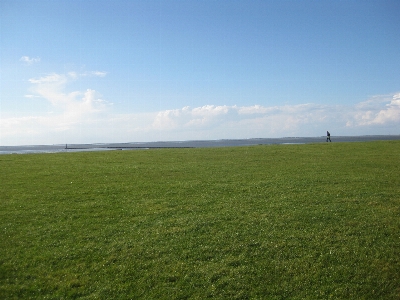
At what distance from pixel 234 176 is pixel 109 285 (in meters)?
16.1

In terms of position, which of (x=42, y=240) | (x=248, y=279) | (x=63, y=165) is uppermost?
(x=63, y=165)

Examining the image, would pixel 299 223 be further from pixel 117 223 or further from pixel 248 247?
pixel 117 223

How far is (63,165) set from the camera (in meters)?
32.9

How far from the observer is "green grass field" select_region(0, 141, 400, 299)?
11.2 metres

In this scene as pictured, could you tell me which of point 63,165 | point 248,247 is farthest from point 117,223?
point 63,165

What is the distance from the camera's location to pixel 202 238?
14203 mm

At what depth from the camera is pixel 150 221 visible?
636 inches

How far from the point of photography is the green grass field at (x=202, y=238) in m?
11.2

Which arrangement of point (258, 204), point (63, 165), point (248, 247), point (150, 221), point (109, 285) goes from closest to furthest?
point (109, 285), point (248, 247), point (150, 221), point (258, 204), point (63, 165)

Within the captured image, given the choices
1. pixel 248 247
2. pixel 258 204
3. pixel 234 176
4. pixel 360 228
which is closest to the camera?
pixel 248 247

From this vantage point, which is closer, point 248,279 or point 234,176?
point 248,279

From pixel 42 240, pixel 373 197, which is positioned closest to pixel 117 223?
pixel 42 240

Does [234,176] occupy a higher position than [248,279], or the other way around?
[234,176]

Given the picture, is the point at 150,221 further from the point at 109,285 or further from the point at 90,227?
the point at 109,285
